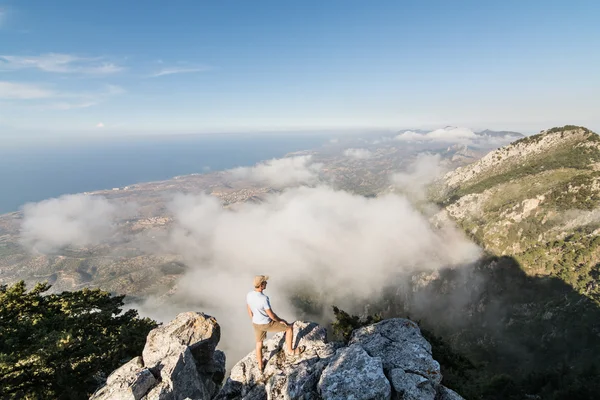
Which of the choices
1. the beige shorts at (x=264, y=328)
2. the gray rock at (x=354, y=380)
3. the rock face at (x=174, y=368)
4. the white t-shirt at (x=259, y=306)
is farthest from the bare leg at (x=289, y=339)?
the rock face at (x=174, y=368)

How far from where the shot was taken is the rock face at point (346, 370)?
1341 centimetres

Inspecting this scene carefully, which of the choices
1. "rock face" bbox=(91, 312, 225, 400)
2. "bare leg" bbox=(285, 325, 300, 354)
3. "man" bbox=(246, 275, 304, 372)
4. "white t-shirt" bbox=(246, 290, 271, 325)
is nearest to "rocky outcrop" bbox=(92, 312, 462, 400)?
"rock face" bbox=(91, 312, 225, 400)

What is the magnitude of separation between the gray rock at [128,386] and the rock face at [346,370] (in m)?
4.60

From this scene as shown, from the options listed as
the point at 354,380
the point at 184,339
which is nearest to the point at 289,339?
the point at 354,380

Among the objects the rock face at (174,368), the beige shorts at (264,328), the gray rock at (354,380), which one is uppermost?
the beige shorts at (264,328)

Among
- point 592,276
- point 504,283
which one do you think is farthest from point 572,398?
point 504,283

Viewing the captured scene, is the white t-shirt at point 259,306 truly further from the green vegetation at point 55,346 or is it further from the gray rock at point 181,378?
the green vegetation at point 55,346

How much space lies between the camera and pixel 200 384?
1875 cm

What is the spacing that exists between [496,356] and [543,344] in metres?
→ 19.6

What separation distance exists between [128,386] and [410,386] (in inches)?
636

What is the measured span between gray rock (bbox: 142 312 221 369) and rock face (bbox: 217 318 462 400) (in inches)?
150

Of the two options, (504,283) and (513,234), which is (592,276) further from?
(513,234)

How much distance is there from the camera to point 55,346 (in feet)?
69.5

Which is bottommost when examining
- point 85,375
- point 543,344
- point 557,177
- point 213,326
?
point 543,344
